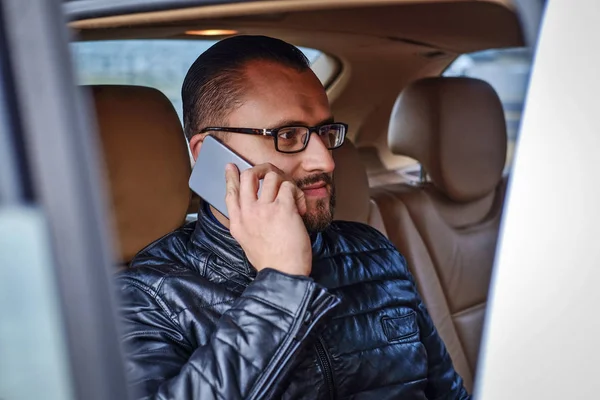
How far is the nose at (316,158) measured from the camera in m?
1.52

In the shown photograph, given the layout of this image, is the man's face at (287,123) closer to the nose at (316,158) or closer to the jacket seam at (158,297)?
the nose at (316,158)

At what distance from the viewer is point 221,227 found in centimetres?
151

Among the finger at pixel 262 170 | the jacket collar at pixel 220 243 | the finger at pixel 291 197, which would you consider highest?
the finger at pixel 262 170

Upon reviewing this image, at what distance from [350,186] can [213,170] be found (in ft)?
3.05

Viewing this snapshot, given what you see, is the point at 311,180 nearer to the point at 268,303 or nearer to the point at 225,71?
the point at 225,71

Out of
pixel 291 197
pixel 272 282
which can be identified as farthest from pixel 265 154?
pixel 272 282

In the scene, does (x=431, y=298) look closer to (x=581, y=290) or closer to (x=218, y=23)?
(x=218, y=23)

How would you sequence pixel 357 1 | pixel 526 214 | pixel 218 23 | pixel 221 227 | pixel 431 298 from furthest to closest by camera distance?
pixel 431 298 < pixel 218 23 < pixel 221 227 < pixel 357 1 < pixel 526 214

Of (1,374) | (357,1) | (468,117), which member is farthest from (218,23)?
(1,374)

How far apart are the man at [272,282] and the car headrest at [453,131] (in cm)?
77

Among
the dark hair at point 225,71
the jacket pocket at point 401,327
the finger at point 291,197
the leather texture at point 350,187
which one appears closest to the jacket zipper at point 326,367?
the jacket pocket at point 401,327

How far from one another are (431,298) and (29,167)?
1922mm

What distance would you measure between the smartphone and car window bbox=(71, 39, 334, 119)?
29 centimetres

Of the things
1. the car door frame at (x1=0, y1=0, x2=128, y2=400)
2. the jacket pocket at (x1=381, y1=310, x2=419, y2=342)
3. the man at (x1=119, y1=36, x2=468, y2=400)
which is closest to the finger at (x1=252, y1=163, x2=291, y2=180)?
the man at (x1=119, y1=36, x2=468, y2=400)
